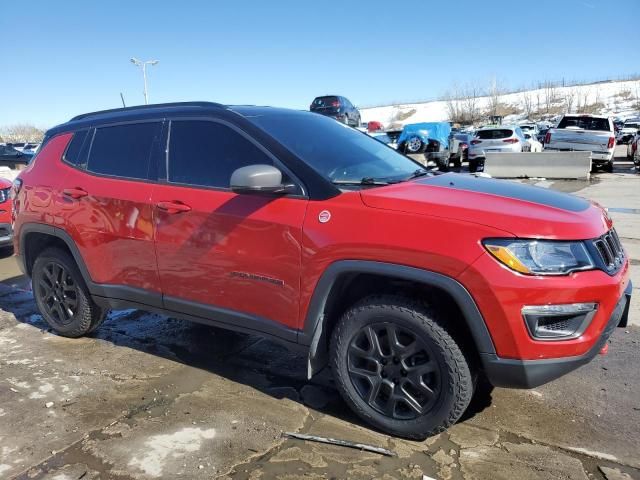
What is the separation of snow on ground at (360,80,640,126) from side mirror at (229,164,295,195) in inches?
3389

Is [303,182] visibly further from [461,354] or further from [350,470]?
[350,470]

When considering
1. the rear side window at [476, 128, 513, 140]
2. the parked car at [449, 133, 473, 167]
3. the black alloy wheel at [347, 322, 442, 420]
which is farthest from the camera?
the parked car at [449, 133, 473, 167]

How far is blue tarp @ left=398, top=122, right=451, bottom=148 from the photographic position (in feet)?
58.1

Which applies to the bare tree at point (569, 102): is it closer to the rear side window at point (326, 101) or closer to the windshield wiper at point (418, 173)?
the rear side window at point (326, 101)

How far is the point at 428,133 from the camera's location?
1792 centimetres

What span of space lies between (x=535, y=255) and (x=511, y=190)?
673mm

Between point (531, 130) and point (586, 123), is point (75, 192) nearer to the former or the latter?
point (586, 123)

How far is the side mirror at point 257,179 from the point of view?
9.30ft

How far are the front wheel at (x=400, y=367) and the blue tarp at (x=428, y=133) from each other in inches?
612

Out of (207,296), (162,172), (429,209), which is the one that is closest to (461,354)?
(429,209)

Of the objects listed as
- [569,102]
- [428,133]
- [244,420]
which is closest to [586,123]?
[428,133]

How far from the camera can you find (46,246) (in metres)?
4.49

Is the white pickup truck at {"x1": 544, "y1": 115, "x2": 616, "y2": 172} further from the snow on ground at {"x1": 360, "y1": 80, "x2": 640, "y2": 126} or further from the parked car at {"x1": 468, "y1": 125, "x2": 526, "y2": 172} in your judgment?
the snow on ground at {"x1": 360, "y1": 80, "x2": 640, "y2": 126}

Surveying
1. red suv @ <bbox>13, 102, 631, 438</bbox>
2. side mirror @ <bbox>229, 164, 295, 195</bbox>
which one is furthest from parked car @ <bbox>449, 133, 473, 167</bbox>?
side mirror @ <bbox>229, 164, 295, 195</bbox>
